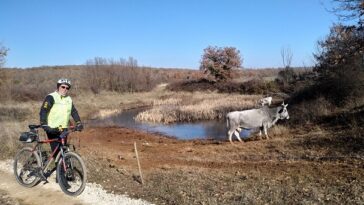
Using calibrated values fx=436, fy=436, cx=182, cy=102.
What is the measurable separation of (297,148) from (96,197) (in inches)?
372

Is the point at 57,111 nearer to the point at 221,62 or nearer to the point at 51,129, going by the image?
the point at 51,129

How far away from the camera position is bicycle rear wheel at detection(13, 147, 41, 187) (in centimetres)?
1126

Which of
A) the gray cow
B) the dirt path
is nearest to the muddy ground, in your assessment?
the dirt path

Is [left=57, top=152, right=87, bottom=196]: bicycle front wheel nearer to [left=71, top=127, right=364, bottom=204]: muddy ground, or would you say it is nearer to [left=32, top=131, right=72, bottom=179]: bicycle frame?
[left=32, top=131, right=72, bottom=179]: bicycle frame

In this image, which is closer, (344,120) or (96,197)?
(96,197)

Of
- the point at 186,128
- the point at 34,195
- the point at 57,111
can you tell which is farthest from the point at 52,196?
the point at 186,128

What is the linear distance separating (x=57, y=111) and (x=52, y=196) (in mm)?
2041

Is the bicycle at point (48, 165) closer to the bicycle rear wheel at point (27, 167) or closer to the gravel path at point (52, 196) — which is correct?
→ the bicycle rear wheel at point (27, 167)

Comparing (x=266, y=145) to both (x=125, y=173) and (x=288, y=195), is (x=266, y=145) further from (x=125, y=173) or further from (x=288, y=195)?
(x=288, y=195)

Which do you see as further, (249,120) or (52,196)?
(249,120)

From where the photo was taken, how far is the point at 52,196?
1037 centimetres

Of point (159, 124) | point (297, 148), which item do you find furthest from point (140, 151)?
point (159, 124)

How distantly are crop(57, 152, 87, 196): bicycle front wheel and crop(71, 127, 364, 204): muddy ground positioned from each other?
3.15ft

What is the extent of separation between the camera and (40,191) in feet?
35.7
